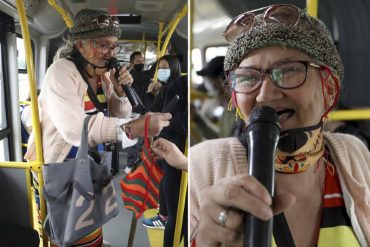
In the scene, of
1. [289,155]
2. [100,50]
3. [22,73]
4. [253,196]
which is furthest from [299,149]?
[22,73]

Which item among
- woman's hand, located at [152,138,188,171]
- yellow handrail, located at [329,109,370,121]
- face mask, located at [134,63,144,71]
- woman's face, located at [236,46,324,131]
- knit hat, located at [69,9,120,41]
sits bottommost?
woman's hand, located at [152,138,188,171]

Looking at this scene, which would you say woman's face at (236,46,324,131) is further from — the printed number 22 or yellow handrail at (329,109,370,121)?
the printed number 22

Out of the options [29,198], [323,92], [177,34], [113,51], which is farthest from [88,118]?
[323,92]

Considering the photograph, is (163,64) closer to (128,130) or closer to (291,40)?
(128,130)

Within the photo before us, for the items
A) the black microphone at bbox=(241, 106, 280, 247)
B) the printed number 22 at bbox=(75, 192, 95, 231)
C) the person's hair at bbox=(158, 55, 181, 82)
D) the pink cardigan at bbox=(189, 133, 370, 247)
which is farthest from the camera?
the printed number 22 at bbox=(75, 192, 95, 231)

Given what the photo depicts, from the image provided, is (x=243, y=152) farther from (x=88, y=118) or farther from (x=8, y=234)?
(x=8, y=234)

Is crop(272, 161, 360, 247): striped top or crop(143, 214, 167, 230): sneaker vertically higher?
crop(272, 161, 360, 247): striped top

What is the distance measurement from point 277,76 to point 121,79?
0.36m

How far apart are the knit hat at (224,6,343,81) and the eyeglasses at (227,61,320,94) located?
2cm

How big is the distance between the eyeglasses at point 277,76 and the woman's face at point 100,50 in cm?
33

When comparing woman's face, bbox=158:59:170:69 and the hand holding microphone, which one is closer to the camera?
the hand holding microphone

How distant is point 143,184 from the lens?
71 centimetres

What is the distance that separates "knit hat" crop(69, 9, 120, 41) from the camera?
2.21 feet

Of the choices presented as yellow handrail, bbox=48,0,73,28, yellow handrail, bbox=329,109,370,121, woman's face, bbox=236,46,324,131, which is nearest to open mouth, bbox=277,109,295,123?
woman's face, bbox=236,46,324,131
